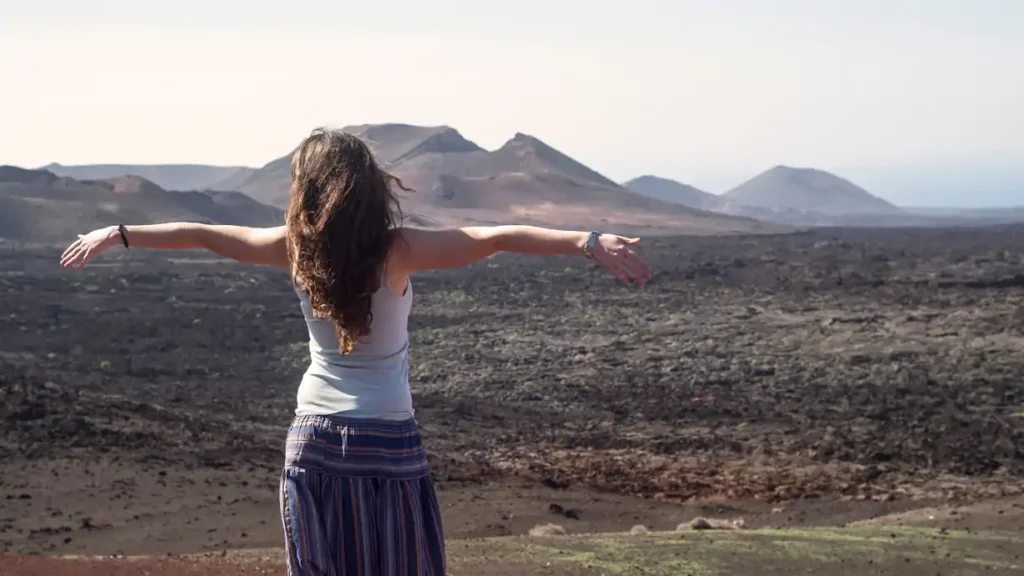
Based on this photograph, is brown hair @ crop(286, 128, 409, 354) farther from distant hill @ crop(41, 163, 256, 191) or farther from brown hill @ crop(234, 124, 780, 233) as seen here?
distant hill @ crop(41, 163, 256, 191)

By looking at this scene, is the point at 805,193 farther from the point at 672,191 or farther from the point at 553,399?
the point at 553,399

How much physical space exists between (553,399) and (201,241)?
1508 centimetres

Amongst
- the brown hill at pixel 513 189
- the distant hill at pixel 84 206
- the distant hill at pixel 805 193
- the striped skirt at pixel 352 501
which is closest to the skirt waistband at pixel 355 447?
the striped skirt at pixel 352 501

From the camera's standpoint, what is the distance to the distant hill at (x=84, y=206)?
43.6 meters

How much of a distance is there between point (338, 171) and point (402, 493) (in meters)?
0.64

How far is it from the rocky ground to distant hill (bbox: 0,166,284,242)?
1305 cm

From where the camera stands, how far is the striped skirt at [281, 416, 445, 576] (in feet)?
8.13

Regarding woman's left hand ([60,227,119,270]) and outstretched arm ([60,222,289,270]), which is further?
woman's left hand ([60,227,119,270])

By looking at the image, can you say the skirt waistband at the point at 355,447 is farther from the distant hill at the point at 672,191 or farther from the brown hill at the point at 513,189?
the distant hill at the point at 672,191

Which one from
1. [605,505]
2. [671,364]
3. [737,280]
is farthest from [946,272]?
[605,505]

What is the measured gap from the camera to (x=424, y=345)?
22.1 meters

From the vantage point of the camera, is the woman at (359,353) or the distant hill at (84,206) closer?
the woman at (359,353)

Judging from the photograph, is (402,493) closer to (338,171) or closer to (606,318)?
(338,171)

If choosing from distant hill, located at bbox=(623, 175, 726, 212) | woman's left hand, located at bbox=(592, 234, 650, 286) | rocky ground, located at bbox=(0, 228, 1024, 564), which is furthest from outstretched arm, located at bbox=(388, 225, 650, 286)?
distant hill, located at bbox=(623, 175, 726, 212)
